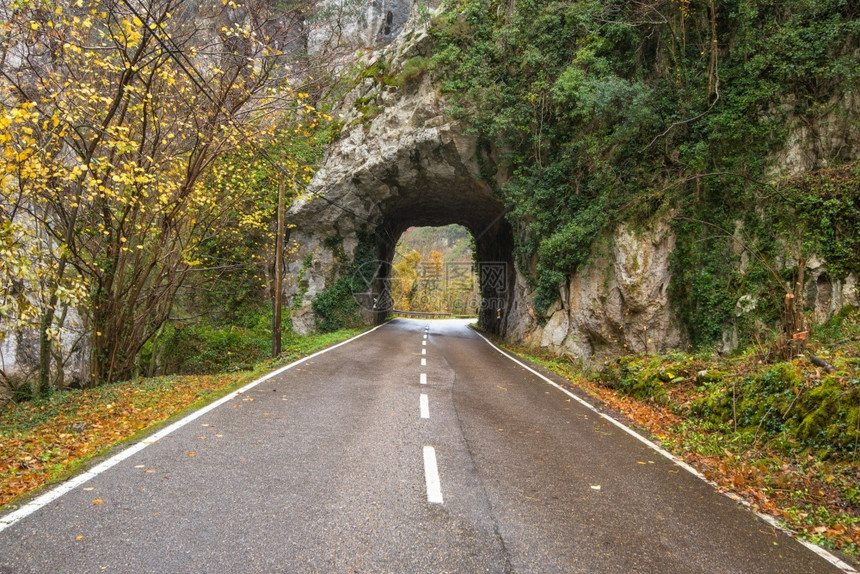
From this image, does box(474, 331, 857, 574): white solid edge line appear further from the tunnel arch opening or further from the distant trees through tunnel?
the distant trees through tunnel

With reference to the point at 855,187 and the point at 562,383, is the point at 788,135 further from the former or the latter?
the point at 562,383

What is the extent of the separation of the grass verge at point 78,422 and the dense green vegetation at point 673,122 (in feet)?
35.8

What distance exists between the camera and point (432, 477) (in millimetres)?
4500

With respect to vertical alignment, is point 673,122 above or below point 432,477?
above

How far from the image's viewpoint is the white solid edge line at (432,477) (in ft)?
13.3

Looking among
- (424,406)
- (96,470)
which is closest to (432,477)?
(424,406)

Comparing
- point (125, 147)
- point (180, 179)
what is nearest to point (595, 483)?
point (125, 147)

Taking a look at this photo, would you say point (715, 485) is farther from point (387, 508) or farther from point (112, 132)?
point (112, 132)

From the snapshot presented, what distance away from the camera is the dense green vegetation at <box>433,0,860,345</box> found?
10625 mm

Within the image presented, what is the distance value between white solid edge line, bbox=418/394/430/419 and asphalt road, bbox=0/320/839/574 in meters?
0.14

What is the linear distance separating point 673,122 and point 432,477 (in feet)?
43.6

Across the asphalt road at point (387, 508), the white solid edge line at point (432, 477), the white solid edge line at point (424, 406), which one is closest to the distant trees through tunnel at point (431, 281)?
the white solid edge line at point (424, 406)

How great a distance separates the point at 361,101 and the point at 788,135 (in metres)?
17.7

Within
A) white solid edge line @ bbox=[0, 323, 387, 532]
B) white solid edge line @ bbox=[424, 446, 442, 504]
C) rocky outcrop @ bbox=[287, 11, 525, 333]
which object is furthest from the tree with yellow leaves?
rocky outcrop @ bbox=[287, 11, 525, 333]
